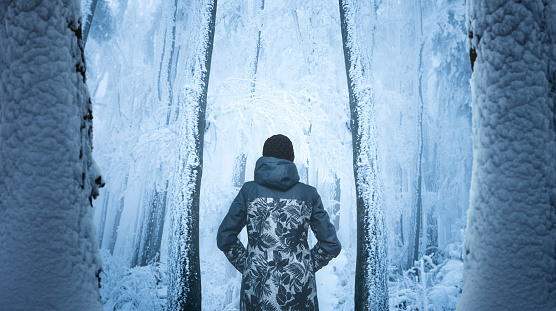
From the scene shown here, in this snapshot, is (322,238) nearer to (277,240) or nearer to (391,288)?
(277,240)

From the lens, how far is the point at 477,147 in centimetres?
113

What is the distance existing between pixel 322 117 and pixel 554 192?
12.6ft

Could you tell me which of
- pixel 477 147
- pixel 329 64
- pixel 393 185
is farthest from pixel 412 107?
pixel 477 147

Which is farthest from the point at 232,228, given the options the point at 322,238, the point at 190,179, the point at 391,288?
the point at 391,288

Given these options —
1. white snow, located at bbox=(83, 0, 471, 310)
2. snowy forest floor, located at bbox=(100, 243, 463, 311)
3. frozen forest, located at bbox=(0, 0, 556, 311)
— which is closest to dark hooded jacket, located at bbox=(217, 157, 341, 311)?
frozen forest, located at bbox=(0, 0, 556, 311)

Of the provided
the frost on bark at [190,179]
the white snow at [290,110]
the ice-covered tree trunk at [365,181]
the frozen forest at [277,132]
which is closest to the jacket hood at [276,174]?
the frozen forest at [277,132]

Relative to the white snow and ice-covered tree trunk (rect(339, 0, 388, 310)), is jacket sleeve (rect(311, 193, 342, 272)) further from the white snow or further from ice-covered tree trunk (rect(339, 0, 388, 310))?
the white snow

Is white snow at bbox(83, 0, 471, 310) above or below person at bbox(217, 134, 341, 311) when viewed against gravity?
above

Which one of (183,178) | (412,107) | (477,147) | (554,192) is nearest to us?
(554,192)

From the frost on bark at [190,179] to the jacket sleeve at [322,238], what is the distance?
1621 millimetres

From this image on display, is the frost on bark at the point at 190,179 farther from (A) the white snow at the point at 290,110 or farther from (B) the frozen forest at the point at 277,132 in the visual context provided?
(A) the white snow at the point at 290,110

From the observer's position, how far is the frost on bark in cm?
301

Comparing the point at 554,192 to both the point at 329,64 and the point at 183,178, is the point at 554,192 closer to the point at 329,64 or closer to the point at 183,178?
the point at 183,178

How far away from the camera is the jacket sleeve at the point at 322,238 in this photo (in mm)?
1882
